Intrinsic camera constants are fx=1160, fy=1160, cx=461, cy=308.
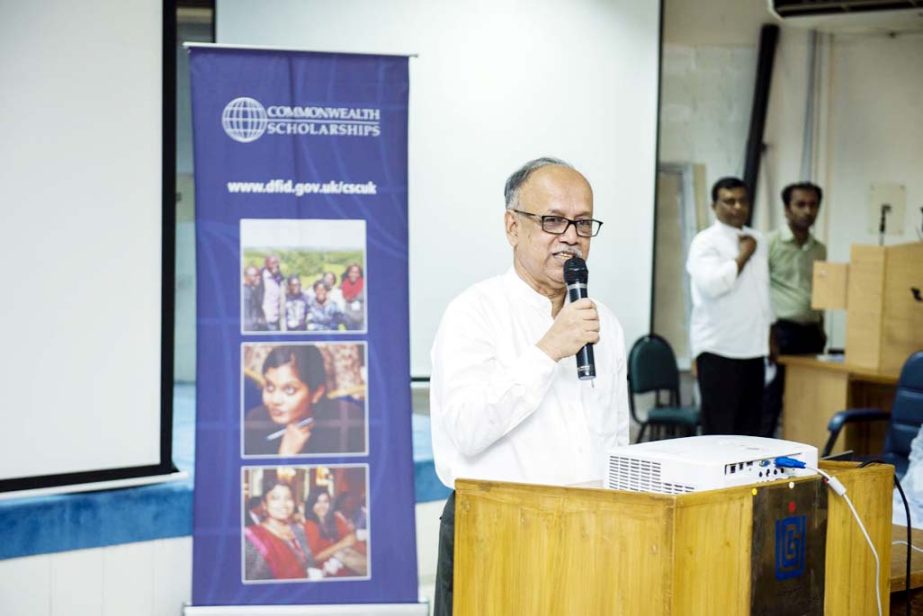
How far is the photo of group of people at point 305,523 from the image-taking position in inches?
150

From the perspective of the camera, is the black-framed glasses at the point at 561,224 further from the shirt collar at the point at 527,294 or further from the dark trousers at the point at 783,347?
the dark trousers at the point at 783,347

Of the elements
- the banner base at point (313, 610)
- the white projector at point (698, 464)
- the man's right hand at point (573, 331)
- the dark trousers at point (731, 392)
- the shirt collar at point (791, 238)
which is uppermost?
the shirt collar at point (791, 238)

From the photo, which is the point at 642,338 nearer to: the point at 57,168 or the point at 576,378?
the point at 57,168

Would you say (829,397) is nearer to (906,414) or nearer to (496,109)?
(906,414)

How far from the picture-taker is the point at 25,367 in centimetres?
367

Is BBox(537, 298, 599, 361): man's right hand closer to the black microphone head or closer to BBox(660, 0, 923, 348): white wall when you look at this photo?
the black microphone head

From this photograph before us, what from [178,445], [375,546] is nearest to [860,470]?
[375,546]

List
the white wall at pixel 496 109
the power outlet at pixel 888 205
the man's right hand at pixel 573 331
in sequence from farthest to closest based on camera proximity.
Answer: the power outlet at pixel 888 205
the white wall at pixel 496 109
the man's right hand at pixel 573 331

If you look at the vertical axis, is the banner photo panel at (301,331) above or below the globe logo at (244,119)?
below

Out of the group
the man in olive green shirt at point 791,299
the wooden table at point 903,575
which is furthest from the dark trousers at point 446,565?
the man in olive green shirt at point 791,299

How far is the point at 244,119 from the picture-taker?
12.5ft

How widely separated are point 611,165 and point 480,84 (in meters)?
0.84

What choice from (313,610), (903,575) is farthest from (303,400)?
(903,575)

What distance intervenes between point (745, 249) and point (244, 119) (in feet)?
10.2
